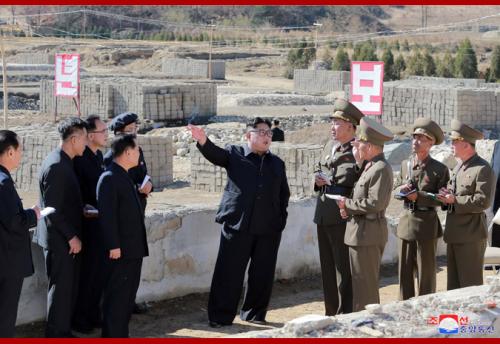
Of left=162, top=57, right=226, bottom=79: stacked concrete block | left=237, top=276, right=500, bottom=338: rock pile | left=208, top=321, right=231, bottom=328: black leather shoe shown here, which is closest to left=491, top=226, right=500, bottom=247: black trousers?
left=208, top=321, right=231, bottom=328: black leather shoe

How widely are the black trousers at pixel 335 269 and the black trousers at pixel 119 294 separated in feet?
5.03

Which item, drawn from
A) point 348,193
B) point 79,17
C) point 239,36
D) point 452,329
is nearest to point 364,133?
point 348,193

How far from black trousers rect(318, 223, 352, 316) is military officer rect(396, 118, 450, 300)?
0.52 meters

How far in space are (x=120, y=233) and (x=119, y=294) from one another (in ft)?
1.28

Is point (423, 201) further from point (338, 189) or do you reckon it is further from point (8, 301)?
point (8, 301)

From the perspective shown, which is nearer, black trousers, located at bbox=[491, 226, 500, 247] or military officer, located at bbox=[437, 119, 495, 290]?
military officer, located at bbox=[437, 119, 495, 290]

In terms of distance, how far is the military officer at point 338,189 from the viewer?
7.30 m

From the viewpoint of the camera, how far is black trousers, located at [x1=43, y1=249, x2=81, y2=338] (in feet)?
21.8

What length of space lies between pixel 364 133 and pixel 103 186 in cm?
173

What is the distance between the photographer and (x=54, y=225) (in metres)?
6.56

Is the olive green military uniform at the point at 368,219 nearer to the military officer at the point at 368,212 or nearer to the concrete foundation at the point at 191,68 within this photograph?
the military officer at the point at 368,212

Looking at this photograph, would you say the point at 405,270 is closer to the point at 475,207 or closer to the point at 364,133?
the point at 475,207

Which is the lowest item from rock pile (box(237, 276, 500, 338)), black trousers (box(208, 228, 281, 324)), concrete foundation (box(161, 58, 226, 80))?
black trousers (box(208, 228, 281, 324))

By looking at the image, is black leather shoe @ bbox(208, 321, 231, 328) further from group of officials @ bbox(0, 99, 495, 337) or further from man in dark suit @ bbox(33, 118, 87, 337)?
man in dark suit @ bbox(33, 118, 87, 337)
